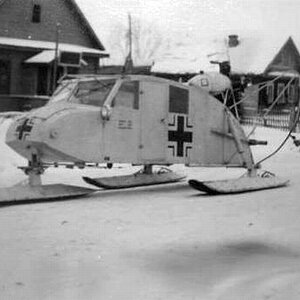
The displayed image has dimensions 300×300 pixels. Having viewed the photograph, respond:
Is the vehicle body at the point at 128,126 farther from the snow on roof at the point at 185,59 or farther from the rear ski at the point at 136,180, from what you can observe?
the snow on roof at the point at 185,59

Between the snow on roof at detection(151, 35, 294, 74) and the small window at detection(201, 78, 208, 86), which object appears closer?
the small window at detection(201, 78, 208, 86)

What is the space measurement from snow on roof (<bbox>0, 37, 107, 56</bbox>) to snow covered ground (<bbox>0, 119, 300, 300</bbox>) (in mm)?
19771

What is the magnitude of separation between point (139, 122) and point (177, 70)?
3153 centimetres

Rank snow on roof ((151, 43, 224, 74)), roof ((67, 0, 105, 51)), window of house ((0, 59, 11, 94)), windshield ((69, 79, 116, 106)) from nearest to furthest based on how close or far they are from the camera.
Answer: windshield ((69, 79, 116, 106)), window of house ((0, 59, 11, 94)), roof ((67, 0, 105, 51)), snow on roof ((151, 43, 224, 74))

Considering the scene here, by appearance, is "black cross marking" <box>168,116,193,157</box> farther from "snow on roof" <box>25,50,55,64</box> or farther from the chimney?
the chimney

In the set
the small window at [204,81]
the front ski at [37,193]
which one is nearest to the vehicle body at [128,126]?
the small window at [204,81]

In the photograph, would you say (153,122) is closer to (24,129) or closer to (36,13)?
(24,129)

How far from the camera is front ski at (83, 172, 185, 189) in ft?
39.6

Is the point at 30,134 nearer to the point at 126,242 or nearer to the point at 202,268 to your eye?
the point at 126,242

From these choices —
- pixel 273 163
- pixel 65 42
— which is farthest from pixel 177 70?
pixel 273 163

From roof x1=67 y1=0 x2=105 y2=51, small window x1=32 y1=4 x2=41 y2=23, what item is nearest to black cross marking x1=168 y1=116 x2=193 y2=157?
small window x1=32 y1=4 x2=41 y2=23

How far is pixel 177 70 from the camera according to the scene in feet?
139

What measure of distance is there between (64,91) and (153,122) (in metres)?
1.56

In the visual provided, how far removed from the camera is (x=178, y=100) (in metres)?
12.0
